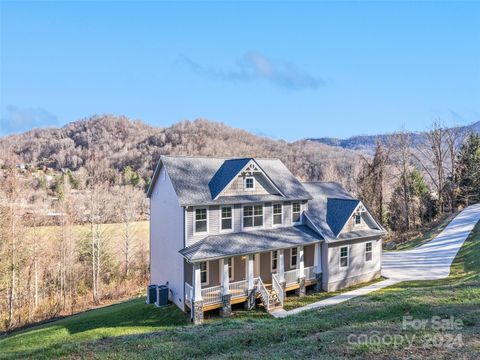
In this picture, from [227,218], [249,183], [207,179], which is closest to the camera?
[227,218]

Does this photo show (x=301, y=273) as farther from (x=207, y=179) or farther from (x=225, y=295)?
(x=207, y=179)

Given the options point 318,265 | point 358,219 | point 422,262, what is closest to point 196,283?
point 318,265

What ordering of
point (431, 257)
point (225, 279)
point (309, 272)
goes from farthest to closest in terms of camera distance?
point (431, 257) → point (309, 272) → point (225, 279)

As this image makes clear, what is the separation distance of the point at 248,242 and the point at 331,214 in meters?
7.03

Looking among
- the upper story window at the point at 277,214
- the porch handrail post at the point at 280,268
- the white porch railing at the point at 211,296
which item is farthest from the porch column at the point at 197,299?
the upper story window at the point at 277,214

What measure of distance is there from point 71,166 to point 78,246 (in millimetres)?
28175

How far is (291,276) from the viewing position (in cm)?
1834

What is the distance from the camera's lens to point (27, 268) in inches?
893

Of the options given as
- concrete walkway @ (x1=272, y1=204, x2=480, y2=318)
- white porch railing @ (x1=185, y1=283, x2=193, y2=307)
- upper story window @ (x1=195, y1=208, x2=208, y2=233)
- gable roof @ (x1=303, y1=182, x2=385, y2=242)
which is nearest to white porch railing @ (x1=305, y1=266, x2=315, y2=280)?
concrete walkway @ (x1=272, y1=204, x2=480, y2=318)

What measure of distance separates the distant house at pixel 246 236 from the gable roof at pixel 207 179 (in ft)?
0.19

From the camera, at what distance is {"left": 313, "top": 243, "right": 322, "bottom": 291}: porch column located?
19.3 m

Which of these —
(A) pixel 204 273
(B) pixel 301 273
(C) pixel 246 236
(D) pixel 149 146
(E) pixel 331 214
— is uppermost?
(D) pixel 149 146

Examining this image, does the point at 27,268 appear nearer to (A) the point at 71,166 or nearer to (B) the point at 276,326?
(B) the point at 276,326

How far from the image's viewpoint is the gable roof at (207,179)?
55.0 feet
